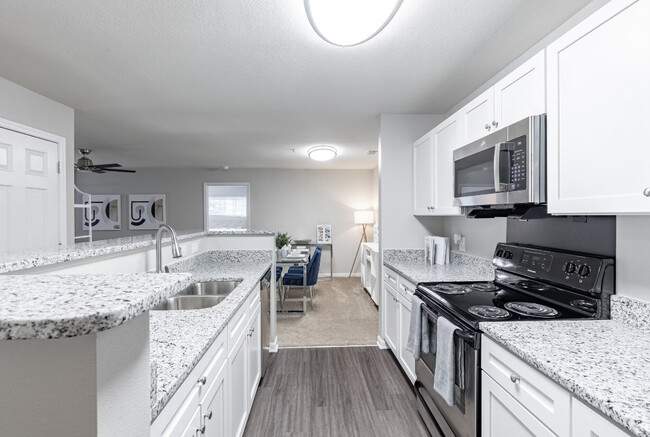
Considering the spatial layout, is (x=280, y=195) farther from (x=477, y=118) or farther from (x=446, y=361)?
(x=446, y=361)

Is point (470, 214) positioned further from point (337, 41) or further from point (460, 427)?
point (337, 41)

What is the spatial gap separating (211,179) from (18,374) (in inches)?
274

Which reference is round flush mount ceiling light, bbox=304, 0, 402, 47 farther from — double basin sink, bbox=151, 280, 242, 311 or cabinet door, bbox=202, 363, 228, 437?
cabinet door, bbox=202, 363, 228, 437

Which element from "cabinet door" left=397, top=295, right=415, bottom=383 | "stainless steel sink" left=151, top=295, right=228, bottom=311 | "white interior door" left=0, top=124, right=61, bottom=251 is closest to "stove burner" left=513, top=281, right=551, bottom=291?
"cabinet door" left=397, top=295, right=415, bottom=383

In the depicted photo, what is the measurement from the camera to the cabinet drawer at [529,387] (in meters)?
1.00

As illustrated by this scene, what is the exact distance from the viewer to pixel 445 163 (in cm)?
259

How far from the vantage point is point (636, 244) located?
4.49 feet

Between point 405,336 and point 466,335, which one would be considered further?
point 405,336

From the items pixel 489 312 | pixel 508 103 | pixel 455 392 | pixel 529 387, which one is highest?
pixel 508 103

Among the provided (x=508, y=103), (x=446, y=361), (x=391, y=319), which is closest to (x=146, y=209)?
(x=391, y=319)

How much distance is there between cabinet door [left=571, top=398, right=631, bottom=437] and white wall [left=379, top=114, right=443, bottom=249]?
2.37m

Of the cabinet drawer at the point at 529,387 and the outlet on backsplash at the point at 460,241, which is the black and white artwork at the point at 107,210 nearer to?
the outlet on backsplash at the point at 460,241

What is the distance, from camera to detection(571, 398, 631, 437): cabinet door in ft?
2.74

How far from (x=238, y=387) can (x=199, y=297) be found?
58 centimetres
